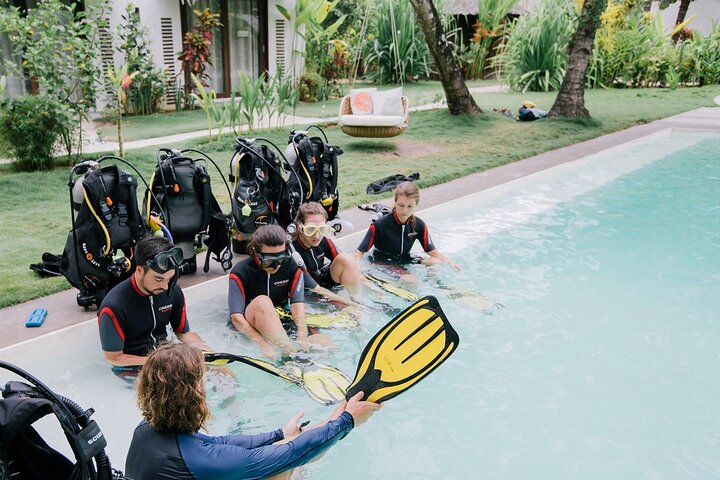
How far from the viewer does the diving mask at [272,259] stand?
12.6 ft

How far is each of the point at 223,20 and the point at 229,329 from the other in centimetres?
1178

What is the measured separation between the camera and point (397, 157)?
9.43 meters

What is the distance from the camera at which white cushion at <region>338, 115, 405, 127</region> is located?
9625mm

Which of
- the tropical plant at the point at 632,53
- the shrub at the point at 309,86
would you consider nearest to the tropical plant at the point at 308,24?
the shrub at the point at 309,86

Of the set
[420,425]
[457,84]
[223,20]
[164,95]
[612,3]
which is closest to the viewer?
[420,425]

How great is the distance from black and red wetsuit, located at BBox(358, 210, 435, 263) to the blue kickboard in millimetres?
2367

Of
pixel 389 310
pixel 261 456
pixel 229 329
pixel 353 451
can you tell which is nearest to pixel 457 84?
pixel 389 310

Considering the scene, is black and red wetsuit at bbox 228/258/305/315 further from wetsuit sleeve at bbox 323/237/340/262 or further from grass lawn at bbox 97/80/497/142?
grass lawn at bbox 97/80/497/142

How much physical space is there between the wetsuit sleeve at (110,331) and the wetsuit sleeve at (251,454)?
46.8 inches

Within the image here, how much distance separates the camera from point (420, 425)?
3719 millimetres

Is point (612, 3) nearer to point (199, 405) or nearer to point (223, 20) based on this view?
point (223, 20)

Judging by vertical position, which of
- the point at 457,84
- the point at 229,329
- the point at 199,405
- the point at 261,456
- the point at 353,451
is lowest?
the point at 353,451

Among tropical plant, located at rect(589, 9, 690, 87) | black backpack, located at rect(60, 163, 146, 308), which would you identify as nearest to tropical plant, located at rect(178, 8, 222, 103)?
black backpack, located at rect(60, 163, 146, 308)

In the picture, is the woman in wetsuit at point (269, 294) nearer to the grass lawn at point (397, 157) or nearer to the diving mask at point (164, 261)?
the diving mask at point (164, 261)
